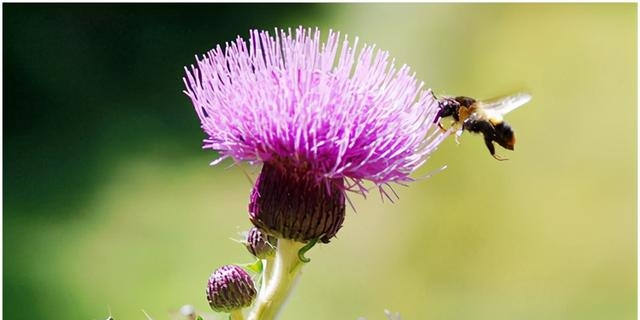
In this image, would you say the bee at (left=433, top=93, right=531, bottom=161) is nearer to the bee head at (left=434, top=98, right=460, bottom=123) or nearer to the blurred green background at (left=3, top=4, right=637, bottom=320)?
the bee head at (left=434, top=98, right=460, bottom=123)

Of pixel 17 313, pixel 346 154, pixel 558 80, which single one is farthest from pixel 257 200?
pixel 558 80

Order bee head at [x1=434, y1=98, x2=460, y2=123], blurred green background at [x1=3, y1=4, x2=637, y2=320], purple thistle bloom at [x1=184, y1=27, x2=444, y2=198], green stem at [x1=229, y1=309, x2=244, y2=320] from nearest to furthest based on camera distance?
purple thistle bloom at [x1=184, y1=27, x2=444, y2=198] → green stem at [x1=229, y1=309, x2=244, y2=320] → bee head at [x1=434, y1=98, x2=460, y2=123] → blurred green background at [x1=3, y1=4, x2=637, y2=320]

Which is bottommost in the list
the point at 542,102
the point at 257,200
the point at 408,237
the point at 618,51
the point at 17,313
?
the point at 17,313

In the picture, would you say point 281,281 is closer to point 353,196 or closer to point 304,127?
point 304,127

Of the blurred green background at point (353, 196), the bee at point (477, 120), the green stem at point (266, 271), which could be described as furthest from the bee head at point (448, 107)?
the blurred green background at point (353, 196)

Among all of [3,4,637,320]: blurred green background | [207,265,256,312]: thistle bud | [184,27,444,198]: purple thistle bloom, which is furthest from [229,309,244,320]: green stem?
[3,4,637,320]: blurred green background

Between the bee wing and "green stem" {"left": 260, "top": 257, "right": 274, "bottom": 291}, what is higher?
the bee wing

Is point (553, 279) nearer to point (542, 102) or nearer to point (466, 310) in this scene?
point (466, 310)
